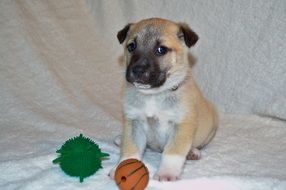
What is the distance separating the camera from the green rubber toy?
3.12 metres

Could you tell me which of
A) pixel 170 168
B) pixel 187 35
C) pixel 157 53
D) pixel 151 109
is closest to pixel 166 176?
pixel 170 168

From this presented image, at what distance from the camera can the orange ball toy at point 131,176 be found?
2885 millimetres

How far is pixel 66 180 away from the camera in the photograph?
10.3ft

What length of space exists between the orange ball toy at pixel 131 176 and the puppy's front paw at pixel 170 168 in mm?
208

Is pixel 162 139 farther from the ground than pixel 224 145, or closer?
farther from the ground

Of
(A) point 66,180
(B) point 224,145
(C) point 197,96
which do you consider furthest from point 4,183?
(B) point 224,145

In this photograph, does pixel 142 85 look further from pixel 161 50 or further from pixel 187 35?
pixel 187 35

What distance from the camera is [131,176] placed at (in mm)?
2887

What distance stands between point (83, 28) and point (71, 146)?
2044mm

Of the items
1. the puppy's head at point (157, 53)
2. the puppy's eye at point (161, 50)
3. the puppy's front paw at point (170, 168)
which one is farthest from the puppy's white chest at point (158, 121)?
the puppy's eye at point (161, 50)

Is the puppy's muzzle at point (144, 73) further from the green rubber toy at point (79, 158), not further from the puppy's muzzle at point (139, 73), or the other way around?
the green rubber toy at point (79, 158)

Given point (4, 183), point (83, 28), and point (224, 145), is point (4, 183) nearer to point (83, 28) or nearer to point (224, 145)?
point (224, 145)

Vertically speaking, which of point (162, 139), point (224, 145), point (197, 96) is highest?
point (197, 96)

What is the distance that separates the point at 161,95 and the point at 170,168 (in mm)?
492
